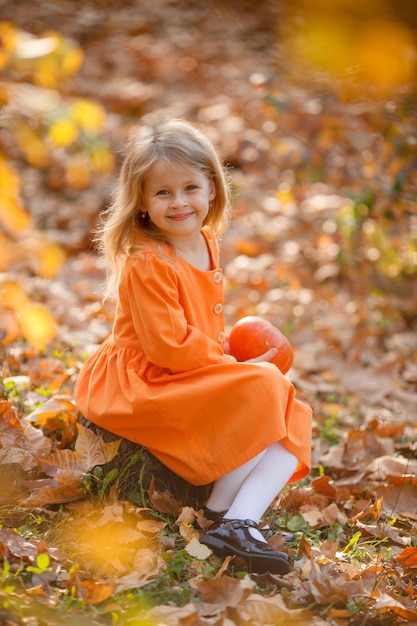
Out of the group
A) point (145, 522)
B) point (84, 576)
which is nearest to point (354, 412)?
point (145, 522)

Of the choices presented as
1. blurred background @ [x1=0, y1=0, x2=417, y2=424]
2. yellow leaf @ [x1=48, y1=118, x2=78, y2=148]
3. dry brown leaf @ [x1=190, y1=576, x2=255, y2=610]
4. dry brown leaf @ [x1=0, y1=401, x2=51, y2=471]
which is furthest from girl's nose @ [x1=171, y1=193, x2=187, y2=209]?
dry brown leaf @ [x1=190, y1=576, x2=255, y2=610]

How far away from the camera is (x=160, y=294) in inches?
112

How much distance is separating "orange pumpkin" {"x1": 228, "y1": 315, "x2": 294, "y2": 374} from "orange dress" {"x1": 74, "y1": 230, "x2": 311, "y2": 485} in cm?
35

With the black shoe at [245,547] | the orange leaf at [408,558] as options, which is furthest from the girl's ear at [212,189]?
the orange leaf at [408,558]

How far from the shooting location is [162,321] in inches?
110

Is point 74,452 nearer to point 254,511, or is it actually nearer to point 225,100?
point 254,511

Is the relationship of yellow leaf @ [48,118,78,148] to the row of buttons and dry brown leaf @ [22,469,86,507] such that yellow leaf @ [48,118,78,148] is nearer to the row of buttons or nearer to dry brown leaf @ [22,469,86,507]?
the row of buttons

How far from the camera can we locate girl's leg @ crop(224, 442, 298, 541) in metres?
2.79

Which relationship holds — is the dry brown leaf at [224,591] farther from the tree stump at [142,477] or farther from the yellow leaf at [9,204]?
the yellow leaf at [9,204]

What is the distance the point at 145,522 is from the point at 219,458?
0.38 m

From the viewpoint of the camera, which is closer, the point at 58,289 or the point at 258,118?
the point at 58,289

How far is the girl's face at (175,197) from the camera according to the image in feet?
9.50

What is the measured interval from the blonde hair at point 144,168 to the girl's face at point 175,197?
0.03m

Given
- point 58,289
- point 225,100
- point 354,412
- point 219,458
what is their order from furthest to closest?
point 225,100 → point 58,289 → point 354,412 → point 219,458
